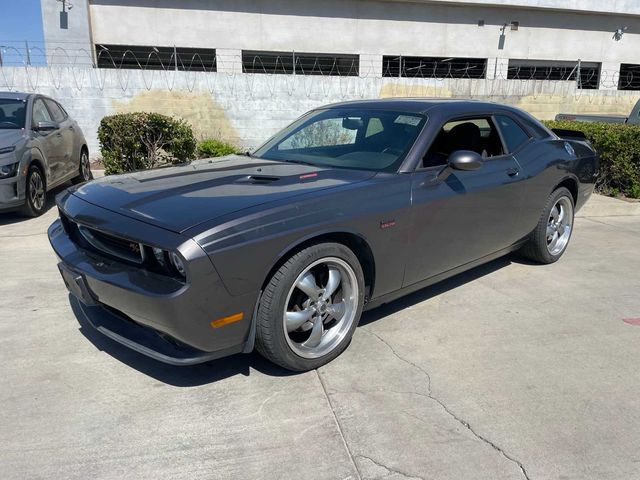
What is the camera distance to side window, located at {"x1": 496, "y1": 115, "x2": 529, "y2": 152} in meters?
4.69

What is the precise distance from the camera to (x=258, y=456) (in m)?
2.53

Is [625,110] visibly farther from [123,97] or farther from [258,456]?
[258,456]

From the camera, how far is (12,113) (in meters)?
7.28

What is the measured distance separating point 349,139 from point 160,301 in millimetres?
2192

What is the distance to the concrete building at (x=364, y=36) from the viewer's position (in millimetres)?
18281

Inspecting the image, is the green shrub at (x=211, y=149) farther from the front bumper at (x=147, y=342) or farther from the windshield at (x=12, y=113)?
the front bumper at (x=147, y=342)

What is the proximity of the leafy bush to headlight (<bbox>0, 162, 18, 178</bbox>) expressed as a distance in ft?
6.49

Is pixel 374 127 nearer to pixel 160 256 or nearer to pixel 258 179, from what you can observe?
pixel 258 179

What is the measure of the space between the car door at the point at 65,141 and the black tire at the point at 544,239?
652cm

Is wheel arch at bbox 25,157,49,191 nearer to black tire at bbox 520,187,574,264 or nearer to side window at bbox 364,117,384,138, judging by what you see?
side window at bbox 364,117,384,138

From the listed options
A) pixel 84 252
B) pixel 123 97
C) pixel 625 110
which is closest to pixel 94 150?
pixel 123 97

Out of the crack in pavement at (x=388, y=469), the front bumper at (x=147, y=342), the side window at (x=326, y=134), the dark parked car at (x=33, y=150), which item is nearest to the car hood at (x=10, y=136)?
the dark parked car at (x=33, y=150)

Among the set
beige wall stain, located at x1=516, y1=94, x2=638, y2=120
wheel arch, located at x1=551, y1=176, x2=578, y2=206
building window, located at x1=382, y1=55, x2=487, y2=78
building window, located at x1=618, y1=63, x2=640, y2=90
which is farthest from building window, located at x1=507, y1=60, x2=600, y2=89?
wheel arch, located at x1=551, y1=176, x2=578, y2=206

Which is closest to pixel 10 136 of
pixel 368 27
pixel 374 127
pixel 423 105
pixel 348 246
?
pixel 374 127
